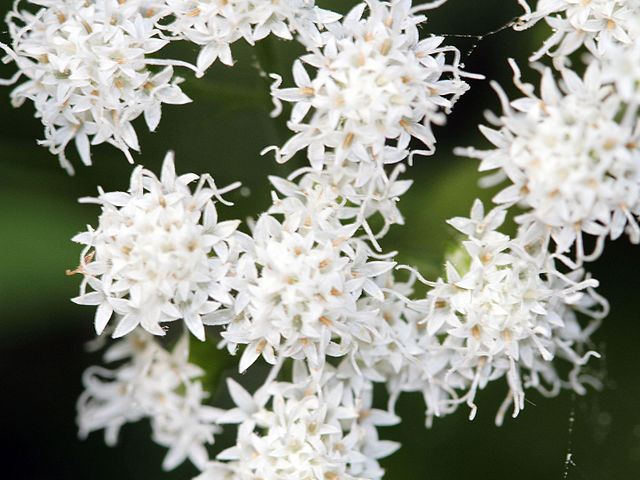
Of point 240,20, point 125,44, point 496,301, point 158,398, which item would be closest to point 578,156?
point 496,301

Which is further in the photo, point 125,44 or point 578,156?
point 125,44

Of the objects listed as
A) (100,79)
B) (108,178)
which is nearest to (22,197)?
(108,178)

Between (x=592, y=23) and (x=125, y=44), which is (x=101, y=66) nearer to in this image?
(x=125, y=44)

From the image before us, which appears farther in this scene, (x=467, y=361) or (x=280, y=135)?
(x=280, y=135)

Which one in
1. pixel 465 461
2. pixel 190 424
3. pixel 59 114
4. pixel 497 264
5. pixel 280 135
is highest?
pixel 59 114

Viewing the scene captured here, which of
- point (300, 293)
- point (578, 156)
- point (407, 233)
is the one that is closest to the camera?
point (578, 156)

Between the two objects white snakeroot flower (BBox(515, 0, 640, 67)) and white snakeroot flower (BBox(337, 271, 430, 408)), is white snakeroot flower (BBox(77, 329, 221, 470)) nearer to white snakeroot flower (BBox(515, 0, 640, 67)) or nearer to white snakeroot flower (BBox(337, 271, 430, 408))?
white snakeroot flower (BBox(337, 271, 430, 408))

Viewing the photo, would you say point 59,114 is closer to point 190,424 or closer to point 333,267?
point 333,267

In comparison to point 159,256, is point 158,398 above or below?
below
